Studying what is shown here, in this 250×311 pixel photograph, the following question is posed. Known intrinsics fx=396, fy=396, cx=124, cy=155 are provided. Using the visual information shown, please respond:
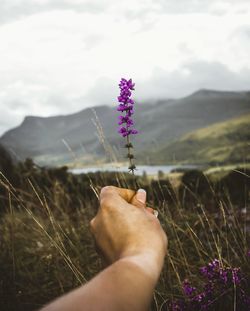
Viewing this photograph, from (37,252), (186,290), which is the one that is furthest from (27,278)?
(186,290)

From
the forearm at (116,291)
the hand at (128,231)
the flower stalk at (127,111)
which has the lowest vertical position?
the forearm at (116,291)

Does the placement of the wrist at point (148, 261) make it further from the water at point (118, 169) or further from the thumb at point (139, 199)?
the water at point (118, 169)

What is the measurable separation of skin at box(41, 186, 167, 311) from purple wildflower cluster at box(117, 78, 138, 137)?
2.61 ft

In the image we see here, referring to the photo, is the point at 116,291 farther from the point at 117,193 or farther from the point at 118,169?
the point at 118,169

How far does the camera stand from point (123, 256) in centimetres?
99

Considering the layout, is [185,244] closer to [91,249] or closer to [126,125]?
[91,249]

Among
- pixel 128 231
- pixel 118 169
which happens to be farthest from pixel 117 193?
pixel 118 169

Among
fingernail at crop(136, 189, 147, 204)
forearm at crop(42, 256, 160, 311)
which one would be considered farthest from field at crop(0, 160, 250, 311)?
forearm at crop(42, 256, 160, 311)

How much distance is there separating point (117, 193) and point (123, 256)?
27 cm

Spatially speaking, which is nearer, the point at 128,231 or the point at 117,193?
the point at 128,231

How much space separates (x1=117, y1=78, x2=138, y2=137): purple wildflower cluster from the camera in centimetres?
198

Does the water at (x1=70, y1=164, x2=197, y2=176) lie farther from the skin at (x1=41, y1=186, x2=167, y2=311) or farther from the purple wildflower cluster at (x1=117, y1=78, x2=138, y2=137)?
the skin at (x1=41, y1=186, x2=167, y2=311)

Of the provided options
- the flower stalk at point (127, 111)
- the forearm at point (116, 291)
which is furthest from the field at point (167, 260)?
the forearm at point (116, 291)

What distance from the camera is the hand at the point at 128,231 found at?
3.26 feet
